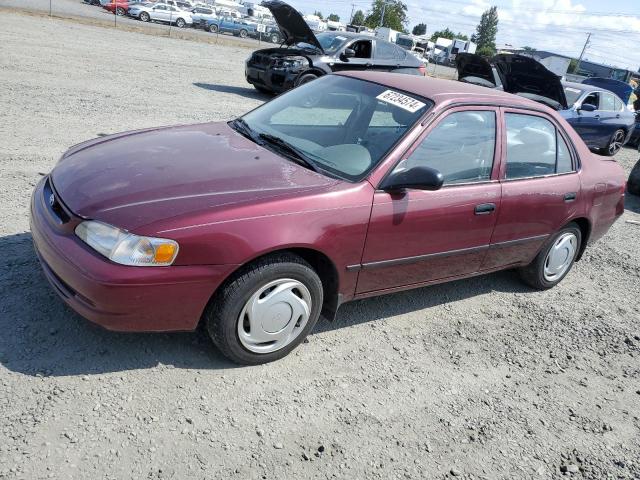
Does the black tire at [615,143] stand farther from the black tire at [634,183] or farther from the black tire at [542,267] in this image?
the black tire at [542,267]

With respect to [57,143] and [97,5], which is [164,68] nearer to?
[57,143]

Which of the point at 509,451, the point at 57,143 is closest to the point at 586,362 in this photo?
the point at 509,451

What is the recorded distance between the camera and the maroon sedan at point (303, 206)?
2689mm

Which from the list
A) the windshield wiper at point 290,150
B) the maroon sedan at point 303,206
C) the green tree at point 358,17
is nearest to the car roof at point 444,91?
the maroon sedan at point 303,206

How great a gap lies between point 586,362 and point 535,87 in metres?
6.83

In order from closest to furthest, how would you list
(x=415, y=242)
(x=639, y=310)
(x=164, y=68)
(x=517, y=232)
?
(x=415, y=242), (x=517, y=232), (x=639, y=310), (x=164, y=68)

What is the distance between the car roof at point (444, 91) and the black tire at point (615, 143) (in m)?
9.85

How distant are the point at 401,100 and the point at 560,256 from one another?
2165 millimetres

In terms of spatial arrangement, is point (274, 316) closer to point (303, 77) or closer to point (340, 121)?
point (340, 121)

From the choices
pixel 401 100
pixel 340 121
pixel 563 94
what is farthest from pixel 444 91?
pixel 563 94

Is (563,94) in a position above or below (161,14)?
above

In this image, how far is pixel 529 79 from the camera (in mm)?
9391

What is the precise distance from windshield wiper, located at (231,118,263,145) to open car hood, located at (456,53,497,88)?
7085mm

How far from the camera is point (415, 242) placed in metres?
3.48
